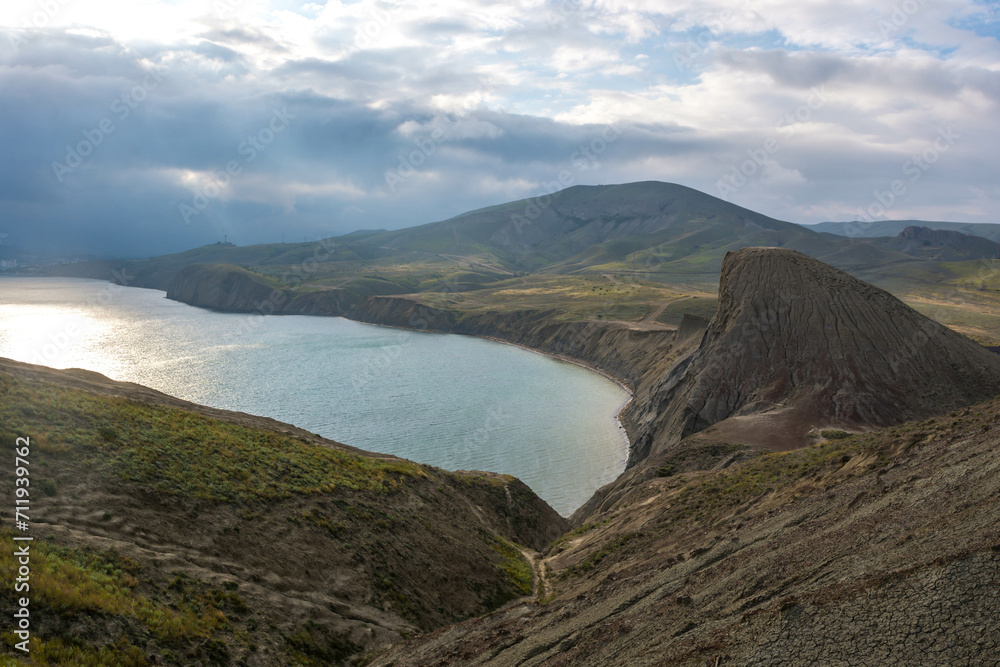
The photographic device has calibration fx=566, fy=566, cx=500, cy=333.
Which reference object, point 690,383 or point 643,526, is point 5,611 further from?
point 690,383

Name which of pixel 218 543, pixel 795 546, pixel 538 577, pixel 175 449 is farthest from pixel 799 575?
pixel 175 449

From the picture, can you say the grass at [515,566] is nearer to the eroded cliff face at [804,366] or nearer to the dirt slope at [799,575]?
the dirt slope at [799,575]

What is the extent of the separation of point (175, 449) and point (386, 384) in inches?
2602

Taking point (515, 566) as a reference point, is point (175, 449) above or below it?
above

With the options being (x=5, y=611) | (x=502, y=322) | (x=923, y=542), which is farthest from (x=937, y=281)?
(x=5, y=611)

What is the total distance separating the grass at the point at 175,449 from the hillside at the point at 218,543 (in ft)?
0.31

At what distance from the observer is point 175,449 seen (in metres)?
26.6

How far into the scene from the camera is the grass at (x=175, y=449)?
23266 mm

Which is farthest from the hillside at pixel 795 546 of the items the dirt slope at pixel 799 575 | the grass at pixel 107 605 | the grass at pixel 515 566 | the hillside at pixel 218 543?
the grass at pixel 107 605

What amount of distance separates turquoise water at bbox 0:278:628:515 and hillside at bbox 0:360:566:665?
2436 centimetres

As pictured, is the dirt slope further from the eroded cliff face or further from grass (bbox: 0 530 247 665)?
the eroded cliff face

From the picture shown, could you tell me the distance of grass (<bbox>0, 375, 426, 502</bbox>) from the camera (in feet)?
76.3

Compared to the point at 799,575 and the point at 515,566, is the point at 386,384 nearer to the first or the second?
the point at 515,566

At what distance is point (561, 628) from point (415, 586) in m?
8.43
